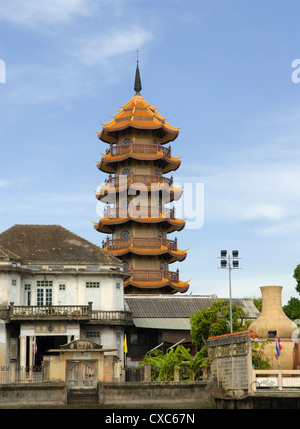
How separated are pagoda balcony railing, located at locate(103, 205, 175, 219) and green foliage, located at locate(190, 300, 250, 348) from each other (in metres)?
19.2

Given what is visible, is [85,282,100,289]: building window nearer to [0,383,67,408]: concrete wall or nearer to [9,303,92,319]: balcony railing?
[9,303,92,319]: balcony railing

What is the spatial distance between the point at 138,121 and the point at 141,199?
854 centimetres

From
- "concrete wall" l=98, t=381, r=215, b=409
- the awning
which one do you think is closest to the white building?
the awning

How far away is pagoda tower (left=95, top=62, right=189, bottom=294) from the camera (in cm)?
7956

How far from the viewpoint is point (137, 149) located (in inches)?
3265

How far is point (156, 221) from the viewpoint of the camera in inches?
3135

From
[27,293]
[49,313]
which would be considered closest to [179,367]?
[49,313]

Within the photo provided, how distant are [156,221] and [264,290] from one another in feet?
120

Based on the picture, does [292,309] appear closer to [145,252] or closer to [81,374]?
[145,252]

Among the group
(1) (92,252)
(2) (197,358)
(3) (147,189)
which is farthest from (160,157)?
(2) (197,358)

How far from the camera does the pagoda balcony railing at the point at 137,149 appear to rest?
3265 inches

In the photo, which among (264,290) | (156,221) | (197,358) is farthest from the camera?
(156,221)

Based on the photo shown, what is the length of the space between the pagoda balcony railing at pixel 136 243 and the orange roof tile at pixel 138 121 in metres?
11.6
